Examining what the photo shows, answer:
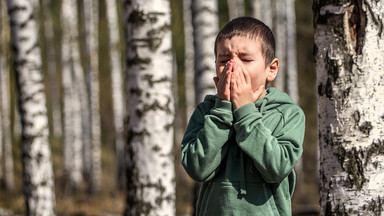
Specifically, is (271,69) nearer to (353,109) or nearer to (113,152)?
(353,109)

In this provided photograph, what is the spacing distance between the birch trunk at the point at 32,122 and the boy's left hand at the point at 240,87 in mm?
5644

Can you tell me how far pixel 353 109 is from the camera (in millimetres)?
2633

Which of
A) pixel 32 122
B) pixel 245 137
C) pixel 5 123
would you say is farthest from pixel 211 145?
pixel 5 123

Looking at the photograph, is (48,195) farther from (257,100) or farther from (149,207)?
(257,100)

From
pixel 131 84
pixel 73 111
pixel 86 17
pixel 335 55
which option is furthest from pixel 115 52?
pixel 335 55

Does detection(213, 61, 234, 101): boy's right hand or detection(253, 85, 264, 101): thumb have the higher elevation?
detection(213, 61, 234, 101): boy's right hand

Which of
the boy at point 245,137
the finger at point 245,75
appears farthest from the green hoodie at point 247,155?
the finger at point 245,75

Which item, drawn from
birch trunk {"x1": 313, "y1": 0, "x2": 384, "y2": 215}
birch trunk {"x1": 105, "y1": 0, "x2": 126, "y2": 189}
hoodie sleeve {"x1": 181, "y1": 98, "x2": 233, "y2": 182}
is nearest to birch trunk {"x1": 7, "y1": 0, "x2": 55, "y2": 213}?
birch trunk {"x1": 313, "y1": 0, "x2": 384, "y2": 215}

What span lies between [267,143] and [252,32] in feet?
1.76

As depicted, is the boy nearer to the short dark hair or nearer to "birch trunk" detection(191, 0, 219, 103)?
the short dark hair

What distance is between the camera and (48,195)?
7.20 metres

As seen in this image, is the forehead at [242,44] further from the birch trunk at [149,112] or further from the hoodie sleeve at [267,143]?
the birch trunk at [149,112]

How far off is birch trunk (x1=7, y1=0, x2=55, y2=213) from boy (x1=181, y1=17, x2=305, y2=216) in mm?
5425

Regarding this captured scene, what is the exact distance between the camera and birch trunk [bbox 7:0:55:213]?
712cm
